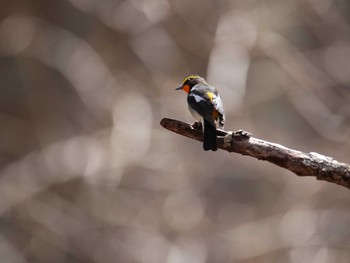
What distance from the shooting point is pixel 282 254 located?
8.35m

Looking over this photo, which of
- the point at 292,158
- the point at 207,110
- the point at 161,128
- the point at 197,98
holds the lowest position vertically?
the point at 292,158

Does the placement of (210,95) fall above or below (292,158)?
above

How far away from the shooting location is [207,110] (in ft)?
12.1

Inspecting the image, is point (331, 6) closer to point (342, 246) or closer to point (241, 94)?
point (241, 94)

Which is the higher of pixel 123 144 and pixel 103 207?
pixel 123 144

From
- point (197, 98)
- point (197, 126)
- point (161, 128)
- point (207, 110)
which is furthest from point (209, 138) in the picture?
point (161, 128)

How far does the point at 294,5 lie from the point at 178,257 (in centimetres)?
377

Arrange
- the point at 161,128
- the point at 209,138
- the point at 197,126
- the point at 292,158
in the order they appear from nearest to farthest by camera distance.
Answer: the point at 292,158 → the point at 209,138 → the point at 197,126 → the point at 161,128

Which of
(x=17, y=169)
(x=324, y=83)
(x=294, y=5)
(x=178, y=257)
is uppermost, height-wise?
(x=294, y=5)

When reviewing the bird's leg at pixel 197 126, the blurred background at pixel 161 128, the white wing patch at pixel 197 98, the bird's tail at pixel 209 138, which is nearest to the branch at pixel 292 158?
the bird's tail at pixel 209 138

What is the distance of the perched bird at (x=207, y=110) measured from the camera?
3357mm

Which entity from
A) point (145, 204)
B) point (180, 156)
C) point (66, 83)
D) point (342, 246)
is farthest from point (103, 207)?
point (342, 246)

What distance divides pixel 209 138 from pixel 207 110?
373 millimetres

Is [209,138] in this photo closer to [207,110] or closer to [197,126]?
[197,126]
